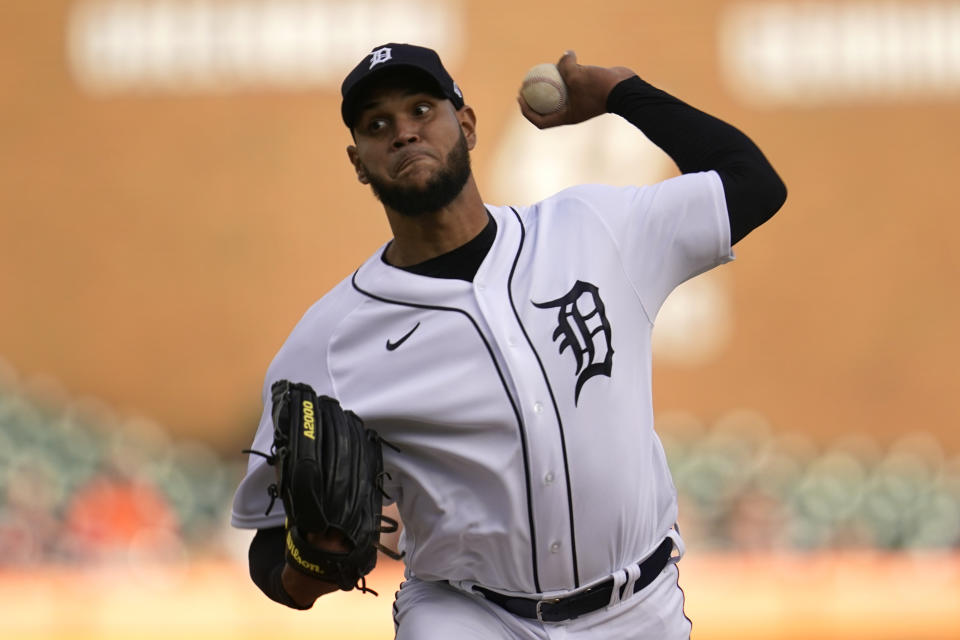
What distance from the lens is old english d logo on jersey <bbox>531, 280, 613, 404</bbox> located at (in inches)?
86.9

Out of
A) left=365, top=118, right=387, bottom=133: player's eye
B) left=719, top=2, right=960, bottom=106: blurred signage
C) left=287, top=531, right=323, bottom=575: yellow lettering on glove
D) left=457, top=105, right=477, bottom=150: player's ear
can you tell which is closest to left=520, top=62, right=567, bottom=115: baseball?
left=457, top=105, right=477, bottom=150: player's ear

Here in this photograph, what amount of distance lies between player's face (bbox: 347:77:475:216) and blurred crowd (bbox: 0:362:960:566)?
4.76m

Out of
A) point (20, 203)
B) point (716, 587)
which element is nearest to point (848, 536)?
point (716, 587)

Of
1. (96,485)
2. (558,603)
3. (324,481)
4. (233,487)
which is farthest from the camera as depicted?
(233,487)

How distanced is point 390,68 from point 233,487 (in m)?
5.03

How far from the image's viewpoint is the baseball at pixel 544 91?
242 centimetres

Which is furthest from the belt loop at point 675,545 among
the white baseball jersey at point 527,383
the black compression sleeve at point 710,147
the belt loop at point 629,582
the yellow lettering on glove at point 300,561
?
→ the yellow lettering on glove at point 300,561

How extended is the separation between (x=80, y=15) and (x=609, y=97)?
Answer: 5.68 meters

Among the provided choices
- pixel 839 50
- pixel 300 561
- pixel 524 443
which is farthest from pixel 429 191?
pixel 839 50

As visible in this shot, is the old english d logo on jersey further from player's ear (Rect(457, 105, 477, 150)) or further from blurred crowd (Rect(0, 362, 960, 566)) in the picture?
blurred crowd (Rect(0, 362, 960, 566))

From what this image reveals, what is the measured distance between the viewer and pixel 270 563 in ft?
7.65

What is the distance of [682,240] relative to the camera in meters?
2.30

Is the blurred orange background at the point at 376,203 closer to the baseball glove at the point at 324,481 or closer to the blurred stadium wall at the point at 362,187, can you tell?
the blurred stadium wall at the point at 362,187

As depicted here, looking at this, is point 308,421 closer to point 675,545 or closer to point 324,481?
point 324,481
